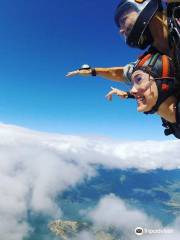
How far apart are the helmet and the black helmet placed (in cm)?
21

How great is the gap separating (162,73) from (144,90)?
180 millimetres

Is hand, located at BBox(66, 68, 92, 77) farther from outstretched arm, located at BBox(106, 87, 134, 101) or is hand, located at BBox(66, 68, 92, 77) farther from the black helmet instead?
the black helmet

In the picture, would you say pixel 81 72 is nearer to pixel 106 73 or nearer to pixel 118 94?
pixel 106 73

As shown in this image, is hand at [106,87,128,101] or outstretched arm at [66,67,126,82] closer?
hand at [106,87,128,101]

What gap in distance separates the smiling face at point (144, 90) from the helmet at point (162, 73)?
0.03m

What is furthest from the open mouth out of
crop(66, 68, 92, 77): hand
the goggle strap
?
crop(66, 68, 92, 77): hand

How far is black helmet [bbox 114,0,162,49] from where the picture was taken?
7.02 ft

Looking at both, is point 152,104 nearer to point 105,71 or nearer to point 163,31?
point 163,31

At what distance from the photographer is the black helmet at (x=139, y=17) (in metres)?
2.14

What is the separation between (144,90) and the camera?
2.15m

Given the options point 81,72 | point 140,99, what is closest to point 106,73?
point 81,72

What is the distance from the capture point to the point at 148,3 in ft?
7.06

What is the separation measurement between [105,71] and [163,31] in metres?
1.00

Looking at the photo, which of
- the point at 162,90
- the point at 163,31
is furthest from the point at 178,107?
the point at 163,31
